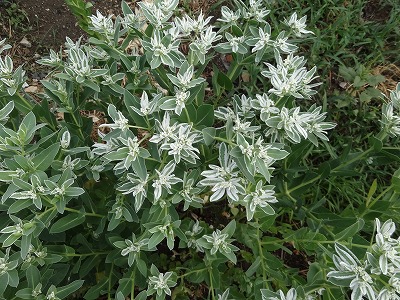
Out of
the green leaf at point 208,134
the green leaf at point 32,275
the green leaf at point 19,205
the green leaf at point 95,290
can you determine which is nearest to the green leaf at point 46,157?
the green leaf at point 19,205

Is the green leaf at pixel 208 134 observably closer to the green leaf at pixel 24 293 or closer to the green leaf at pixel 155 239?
the green leaf at pixel 155 239

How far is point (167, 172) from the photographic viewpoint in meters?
1.68

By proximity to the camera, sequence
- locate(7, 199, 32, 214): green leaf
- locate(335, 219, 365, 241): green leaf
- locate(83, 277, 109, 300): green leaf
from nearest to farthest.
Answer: locate(7, 199, 32, 214): green leaf
locate(335, 219, 365, 241): green leaf
locate(83, 277, 109, 300): green leaf

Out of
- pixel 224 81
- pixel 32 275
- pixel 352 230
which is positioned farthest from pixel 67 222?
pixel 352 230

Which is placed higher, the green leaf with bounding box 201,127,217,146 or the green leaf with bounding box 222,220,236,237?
the green leaf with bounding box 201,127,217,146

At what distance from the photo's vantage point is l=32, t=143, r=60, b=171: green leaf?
1.66 m

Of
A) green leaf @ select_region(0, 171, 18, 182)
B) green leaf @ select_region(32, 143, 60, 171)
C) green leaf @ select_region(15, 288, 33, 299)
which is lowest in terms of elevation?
green leaf @ select_region(15, 288, 33, 299)

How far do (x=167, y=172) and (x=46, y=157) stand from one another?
0.43m

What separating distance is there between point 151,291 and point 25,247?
518mm

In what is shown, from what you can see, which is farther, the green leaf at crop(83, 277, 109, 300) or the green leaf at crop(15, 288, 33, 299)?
the green leaf at crop(83, 277, 109, 300)

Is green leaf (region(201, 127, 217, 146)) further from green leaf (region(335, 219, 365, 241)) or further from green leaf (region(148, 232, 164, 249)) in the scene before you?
green leaf (region(335, 219, 365, 241))

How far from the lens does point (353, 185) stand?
116 inches

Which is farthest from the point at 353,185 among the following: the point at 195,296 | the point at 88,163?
the point at 88,163

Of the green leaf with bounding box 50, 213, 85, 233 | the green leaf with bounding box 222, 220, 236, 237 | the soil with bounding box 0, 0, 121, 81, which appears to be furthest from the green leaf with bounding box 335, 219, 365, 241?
the soil with bounding box 0, 0, 121, 81
